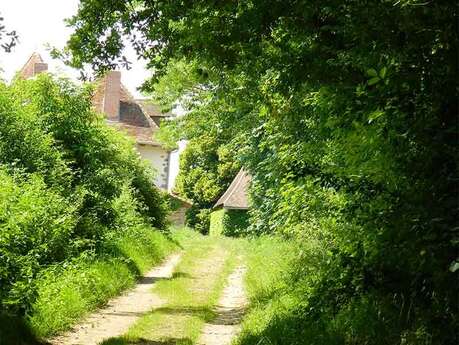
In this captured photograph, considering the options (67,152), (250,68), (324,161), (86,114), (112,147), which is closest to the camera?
(250,68)

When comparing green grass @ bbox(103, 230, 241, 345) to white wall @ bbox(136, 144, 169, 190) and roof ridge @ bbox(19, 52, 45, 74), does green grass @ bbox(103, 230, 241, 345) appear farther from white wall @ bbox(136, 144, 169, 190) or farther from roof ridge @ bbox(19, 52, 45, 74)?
roof ridge @ bbox(19, 52, 45, 74)

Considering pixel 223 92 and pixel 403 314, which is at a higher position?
pixel 223 92

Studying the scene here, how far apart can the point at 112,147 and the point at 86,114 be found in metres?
1.67

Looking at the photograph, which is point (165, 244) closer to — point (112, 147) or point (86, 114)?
point (112, 147)

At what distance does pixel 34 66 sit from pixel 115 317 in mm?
33819

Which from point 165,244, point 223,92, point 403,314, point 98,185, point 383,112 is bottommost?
point 165,244

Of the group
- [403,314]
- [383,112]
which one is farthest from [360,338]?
[383,112]

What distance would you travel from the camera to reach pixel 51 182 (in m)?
13.0

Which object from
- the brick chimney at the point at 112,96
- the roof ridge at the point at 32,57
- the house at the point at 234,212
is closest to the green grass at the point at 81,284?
the house at the point at 234,212

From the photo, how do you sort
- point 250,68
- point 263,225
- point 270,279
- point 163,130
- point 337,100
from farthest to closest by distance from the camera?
point 163,130
point 263,225
point 270,279
point 250,68
point 337,100

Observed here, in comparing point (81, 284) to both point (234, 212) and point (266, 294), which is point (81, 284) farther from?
point (234, 212)

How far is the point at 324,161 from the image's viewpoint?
23.9ft

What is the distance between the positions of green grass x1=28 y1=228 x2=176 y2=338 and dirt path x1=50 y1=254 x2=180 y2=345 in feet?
0.65

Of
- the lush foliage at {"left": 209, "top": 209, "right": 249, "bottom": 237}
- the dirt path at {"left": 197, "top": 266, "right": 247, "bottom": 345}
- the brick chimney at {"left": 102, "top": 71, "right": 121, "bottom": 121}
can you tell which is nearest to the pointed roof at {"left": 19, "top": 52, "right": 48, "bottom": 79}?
the brick chimney at {"left": 102, "top": 71, "right": 121, "bottom": 121}
